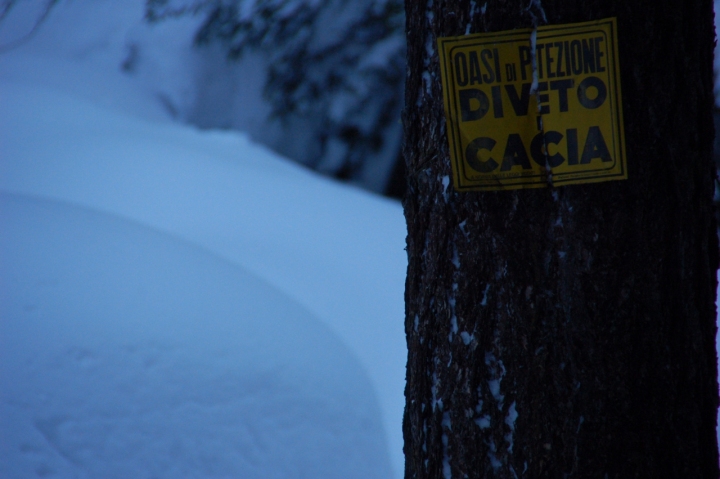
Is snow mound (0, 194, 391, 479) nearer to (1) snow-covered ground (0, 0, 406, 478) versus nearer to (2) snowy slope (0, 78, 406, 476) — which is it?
(1) snow-covered ground (0, 0, 406, 478)

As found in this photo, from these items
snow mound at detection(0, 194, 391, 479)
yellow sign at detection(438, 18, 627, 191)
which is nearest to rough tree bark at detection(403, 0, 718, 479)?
Result: yellow sign at detection(438, 18, 627, 191)

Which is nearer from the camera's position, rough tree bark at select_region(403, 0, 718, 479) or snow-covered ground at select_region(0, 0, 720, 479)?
rough tree bark at select_region(403, 0, 718, 479)

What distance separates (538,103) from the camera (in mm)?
891

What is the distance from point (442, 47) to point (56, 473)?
153 cm

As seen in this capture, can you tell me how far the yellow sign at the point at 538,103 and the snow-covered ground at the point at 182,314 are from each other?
1365mm

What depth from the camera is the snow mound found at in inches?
72.3

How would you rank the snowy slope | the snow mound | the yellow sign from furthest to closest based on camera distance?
1. the snowy slope
2. the snow mound
3. the yellow sign

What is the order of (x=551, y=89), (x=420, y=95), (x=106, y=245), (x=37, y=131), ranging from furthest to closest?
(x=37, y=131), (x=106, y=245), (x=420, y=95), (x=551, y=89)

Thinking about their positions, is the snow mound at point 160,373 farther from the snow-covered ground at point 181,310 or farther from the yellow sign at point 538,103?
the yellow sign at point 538,103

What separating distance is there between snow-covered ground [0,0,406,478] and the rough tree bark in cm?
114

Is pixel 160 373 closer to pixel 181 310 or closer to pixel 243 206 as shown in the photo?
pixel 181 310

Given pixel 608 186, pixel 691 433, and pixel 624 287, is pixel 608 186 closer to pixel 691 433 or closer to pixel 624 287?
pixel 624 287

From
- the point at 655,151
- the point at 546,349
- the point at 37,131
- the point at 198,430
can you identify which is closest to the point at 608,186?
the point at 655,151

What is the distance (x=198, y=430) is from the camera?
1.94m
